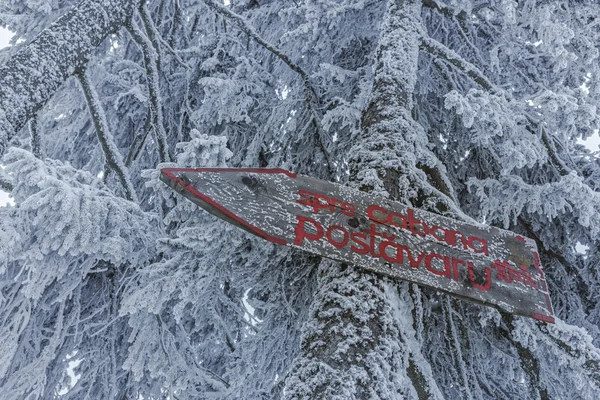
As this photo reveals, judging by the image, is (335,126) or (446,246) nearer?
(446,246)

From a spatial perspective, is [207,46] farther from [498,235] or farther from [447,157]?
[498,235]

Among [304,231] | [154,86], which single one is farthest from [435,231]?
[154,86]

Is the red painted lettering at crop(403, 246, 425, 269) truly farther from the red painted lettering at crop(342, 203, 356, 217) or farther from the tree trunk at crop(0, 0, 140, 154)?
the tree trunk at crop(0, 0, 140, 154)

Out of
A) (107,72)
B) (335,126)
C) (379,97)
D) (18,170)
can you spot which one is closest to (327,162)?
(335,126)

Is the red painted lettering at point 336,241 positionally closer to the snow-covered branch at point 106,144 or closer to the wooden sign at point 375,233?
the wooden sign at point 375,233

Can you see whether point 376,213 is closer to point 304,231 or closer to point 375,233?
point 375,233

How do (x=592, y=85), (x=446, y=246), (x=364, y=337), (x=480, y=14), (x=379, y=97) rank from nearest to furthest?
1. (x=364, y=337)
2. (x=446, y=246)
3. (x=379, y=97)
4. (x=592, y=85)
5. (x=480, y=14)

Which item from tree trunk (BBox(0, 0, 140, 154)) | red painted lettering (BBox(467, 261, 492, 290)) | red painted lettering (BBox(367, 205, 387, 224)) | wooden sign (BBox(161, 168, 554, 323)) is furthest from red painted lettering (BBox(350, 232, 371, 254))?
tree trunk (BBox(0, 0, 140, 154))
